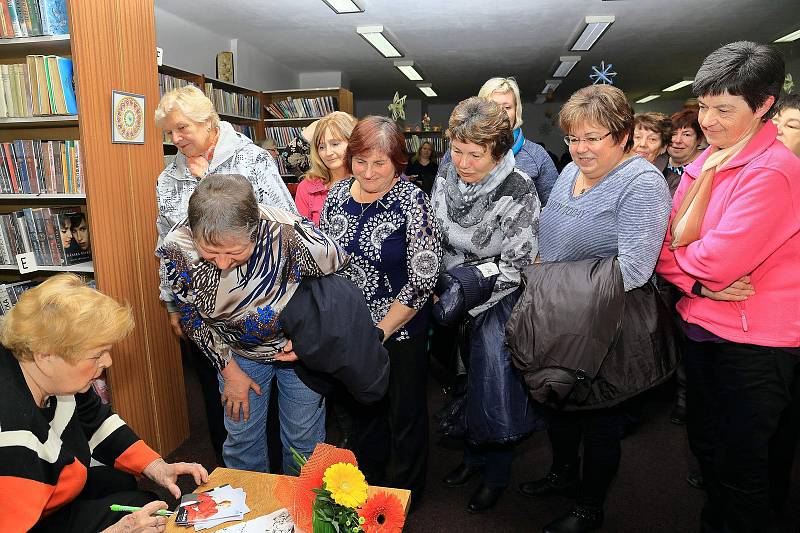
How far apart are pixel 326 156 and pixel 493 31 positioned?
4877 millimetres

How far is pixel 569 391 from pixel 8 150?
2803 mm

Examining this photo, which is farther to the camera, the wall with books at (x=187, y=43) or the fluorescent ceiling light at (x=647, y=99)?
the fluorescent ceiling light at (x=647, y=99)

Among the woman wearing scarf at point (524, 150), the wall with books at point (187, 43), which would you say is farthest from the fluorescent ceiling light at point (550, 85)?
the woman wearing scarf at point (524, 150)

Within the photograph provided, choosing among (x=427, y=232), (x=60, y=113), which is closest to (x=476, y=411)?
(x=427, y=232)

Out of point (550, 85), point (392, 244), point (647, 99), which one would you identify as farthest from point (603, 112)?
point (647, 99)

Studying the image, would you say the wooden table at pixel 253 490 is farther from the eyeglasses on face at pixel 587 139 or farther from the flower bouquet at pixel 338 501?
the eyeglasses on face at pixel 587 139

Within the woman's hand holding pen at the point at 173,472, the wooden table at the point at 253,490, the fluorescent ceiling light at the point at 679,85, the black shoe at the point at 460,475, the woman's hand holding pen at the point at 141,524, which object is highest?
the fluorescent ceiling light at the point at 679,85

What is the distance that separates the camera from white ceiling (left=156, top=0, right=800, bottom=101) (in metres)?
5.47

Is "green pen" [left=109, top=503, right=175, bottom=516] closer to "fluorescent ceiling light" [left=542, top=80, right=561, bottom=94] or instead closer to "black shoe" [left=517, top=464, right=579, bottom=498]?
"black shoe" [left=517, top=464, right=579, bottom=498]

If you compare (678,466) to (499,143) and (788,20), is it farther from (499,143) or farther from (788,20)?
(788,20)

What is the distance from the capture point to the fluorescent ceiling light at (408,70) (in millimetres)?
8312

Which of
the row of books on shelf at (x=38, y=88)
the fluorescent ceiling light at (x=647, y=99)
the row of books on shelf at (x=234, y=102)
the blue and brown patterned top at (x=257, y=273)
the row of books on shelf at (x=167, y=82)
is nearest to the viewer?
the blue and brown patterned top at (x=257, y=273)

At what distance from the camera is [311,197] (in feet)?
9.23

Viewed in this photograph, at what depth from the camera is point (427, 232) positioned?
1.79 m
